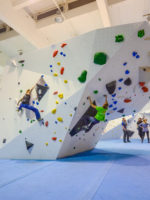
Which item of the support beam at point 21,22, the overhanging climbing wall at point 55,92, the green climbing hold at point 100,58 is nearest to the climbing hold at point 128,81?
the overhanging climbing wall at point 55,92

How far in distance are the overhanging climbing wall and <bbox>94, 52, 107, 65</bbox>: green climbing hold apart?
77 millimetres

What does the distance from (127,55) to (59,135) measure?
243 centimetres

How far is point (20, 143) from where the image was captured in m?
4.38

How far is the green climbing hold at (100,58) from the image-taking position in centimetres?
329

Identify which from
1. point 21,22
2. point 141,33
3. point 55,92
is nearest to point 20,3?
point 21,22

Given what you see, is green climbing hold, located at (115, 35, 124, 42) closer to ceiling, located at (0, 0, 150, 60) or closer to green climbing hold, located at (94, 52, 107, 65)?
green climbing hold, located at (94, 52, 107, 65)

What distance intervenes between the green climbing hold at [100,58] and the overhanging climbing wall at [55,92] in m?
0.08

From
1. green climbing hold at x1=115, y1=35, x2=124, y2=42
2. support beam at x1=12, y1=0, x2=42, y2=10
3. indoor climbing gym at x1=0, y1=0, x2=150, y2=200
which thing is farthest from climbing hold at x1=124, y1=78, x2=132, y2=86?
support beam at x1=12, y1=0, x2=42, y2=10

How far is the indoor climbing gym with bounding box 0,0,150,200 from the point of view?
2.26m

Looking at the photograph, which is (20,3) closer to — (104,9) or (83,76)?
(104,9)

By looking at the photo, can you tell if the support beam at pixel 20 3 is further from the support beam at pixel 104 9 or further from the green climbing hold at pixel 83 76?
the green climbing hold at pixel 83 76

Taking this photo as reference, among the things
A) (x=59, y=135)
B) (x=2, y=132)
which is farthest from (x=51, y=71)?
(x=2, y=132)

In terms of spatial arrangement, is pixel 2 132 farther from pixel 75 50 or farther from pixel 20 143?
pixel 75 50

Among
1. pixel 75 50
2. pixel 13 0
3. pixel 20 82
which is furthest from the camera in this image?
pixel 20 82
